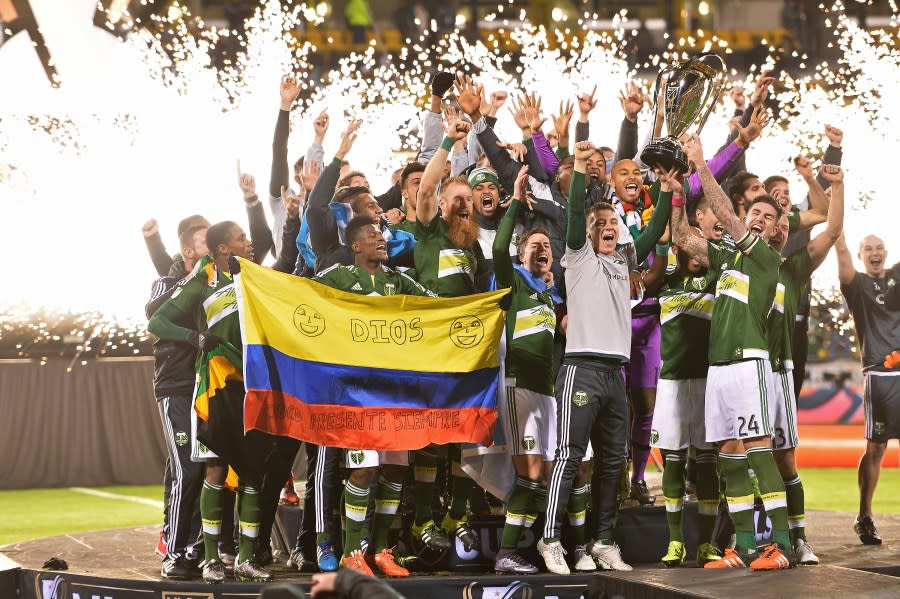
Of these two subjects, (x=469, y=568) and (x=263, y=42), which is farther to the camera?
(x=263, y=42)

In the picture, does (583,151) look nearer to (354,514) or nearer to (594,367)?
(594,367)

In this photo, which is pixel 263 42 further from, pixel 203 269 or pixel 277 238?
pixel 203 269

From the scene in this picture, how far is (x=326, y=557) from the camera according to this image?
6.81m

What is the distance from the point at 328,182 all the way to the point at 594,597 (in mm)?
2835

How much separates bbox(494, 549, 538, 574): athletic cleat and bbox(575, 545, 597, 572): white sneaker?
250 mm

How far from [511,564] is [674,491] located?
1.08 metres

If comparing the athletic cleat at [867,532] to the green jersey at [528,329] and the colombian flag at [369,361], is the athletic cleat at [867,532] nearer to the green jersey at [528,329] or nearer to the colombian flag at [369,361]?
the green jersey at [528,329]

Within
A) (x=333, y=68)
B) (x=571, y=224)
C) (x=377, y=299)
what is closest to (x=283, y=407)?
(x=377, y=299)

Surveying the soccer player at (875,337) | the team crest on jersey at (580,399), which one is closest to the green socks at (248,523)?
the team crest on jersey at (580,399)

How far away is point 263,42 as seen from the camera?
637 inches

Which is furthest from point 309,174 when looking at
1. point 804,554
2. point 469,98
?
point 804,554

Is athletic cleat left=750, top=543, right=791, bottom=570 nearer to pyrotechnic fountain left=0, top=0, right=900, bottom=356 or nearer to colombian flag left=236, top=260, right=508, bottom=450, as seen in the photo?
colombian flag left=236, top=260, right=508, bottom=450

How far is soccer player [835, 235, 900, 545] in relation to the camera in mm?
8664

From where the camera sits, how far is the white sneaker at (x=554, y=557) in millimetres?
6652
